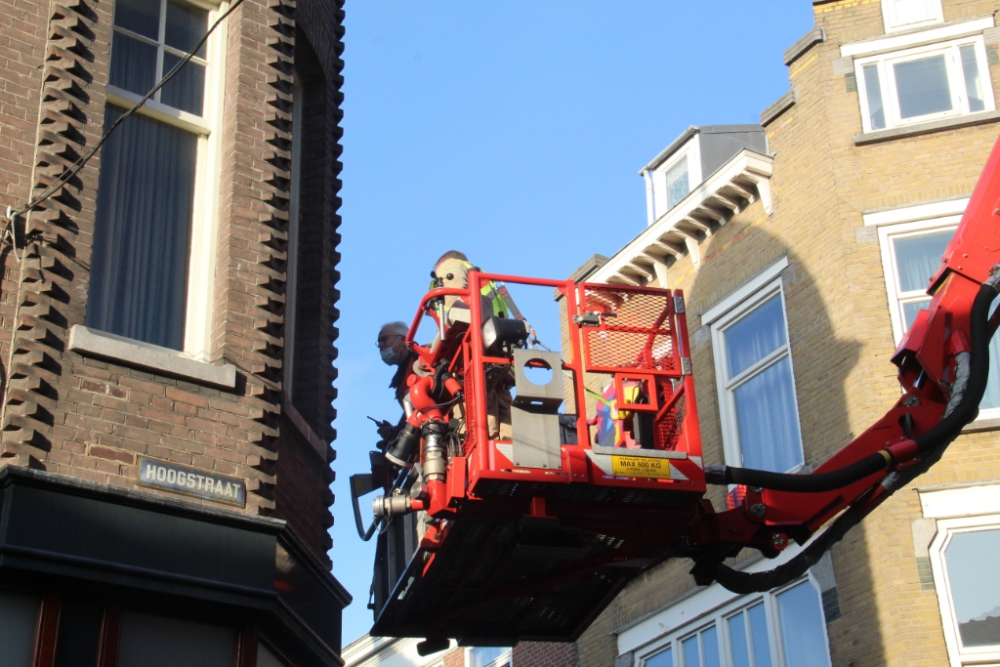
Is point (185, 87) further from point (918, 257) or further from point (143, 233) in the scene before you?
point (918, 257)

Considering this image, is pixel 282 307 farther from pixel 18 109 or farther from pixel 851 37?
pixel 851 37

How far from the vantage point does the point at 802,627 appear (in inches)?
591

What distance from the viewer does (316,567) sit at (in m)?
10.1

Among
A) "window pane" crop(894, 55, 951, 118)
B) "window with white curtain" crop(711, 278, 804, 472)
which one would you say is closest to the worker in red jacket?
"window with white curtain" crop(711, 278, 804, 472)

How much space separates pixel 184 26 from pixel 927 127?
965cm

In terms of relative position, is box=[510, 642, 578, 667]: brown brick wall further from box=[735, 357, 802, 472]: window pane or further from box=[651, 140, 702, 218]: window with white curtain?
box=[651, 140, 702, 218]: window with white curtain

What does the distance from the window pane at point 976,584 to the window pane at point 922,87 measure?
5719 mm

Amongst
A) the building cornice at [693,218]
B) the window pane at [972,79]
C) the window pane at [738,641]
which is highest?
the window pane at [972,79]

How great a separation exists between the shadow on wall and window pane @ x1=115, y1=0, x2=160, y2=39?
345 inches

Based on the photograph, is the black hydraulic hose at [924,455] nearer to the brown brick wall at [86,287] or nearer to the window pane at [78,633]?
the brown brick wall at [86,287]

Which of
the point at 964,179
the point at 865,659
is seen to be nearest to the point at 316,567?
the point at 865,659

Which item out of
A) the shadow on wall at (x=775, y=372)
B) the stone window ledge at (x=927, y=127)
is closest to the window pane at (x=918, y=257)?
the shadow on wall at (x=775, y=372)

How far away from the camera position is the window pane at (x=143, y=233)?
30.9ft

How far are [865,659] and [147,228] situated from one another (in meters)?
8.61
